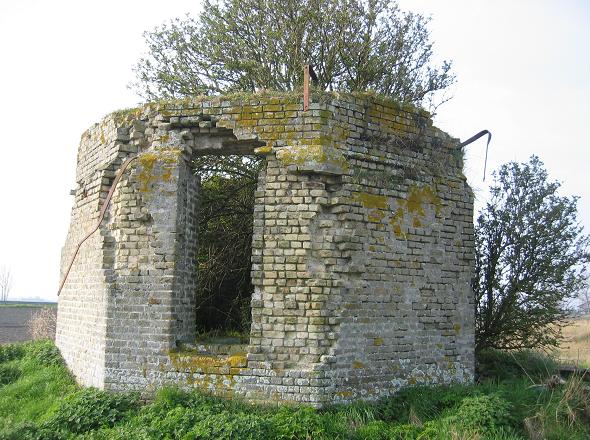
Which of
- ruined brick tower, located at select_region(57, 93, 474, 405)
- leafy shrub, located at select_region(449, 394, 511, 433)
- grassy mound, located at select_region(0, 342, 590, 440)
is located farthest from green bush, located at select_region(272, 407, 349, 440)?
leafy shrub, located at select_region(449, 394, 511, 433)

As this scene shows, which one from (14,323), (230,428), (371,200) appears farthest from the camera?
(14,323)

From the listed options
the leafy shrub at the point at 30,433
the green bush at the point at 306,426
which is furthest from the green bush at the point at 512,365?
the leafy shrub at the point at 30,433

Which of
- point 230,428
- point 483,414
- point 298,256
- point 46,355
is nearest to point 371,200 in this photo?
point 298,256

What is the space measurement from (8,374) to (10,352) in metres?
1.34

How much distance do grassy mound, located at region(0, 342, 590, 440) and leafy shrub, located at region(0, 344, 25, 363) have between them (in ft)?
10.1

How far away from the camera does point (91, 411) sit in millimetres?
5902

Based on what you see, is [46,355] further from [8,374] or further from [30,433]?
[30,433]

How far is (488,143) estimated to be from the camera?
295 inches

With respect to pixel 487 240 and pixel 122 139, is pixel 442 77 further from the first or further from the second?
pixel 122 139

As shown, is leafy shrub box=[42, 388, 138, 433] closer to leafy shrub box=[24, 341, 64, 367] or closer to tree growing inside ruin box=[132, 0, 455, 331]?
leafy shrub box=[24, 341, 64, 367]

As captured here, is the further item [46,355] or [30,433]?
[46,355]

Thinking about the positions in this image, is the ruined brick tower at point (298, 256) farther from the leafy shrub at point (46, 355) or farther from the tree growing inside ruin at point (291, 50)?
the tree growing inside ruin at point (291, 50)

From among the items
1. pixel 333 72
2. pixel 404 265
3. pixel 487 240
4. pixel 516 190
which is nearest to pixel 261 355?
pixel 404 265

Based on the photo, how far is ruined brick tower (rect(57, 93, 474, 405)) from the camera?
19.4 feet
